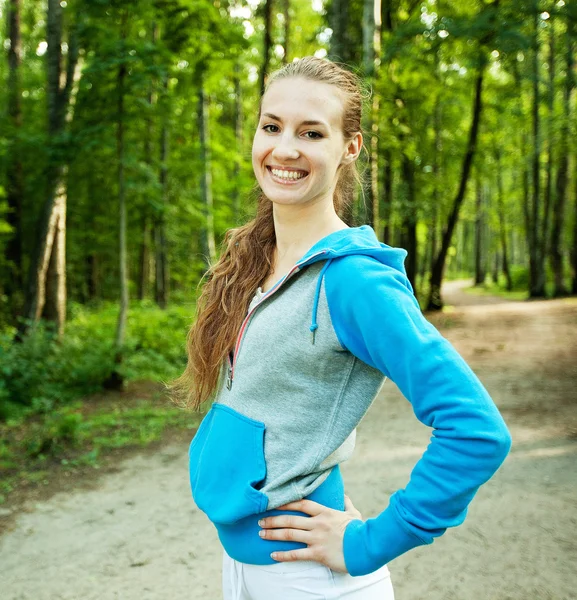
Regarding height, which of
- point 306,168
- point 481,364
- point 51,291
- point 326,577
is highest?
point 306,168

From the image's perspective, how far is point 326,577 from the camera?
1.40 m

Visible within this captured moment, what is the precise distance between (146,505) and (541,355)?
324 inches

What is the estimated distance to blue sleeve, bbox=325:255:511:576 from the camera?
3.87ft

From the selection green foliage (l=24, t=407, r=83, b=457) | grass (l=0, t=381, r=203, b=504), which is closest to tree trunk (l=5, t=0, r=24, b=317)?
grass (l=0, t=381, r=203, b=504)

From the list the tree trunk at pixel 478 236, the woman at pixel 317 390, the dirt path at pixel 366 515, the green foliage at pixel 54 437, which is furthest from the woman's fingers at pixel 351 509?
the tree trunk at pixel 478 236

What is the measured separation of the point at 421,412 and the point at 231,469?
52 cm

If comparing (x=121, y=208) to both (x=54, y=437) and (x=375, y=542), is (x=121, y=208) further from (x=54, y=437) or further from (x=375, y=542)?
(x=375, y=542)

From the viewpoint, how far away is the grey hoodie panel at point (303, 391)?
1388 mm

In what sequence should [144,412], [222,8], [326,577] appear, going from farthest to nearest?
[222,8], [144,412], [326,577]

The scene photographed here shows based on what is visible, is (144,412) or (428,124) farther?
(428,124)

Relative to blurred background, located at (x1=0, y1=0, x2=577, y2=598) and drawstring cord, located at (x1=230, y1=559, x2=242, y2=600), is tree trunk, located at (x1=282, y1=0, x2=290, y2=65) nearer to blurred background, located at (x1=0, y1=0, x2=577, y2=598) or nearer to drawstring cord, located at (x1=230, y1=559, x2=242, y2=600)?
blurred background, located at (x1=0, y1=0, x2=577, y2=598)

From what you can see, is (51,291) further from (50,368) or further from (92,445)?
(92,445)

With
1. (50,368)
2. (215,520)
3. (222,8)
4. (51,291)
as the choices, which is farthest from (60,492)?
(222,8)

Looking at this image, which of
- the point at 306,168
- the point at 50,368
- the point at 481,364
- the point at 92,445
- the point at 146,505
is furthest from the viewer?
the point at 481,364
